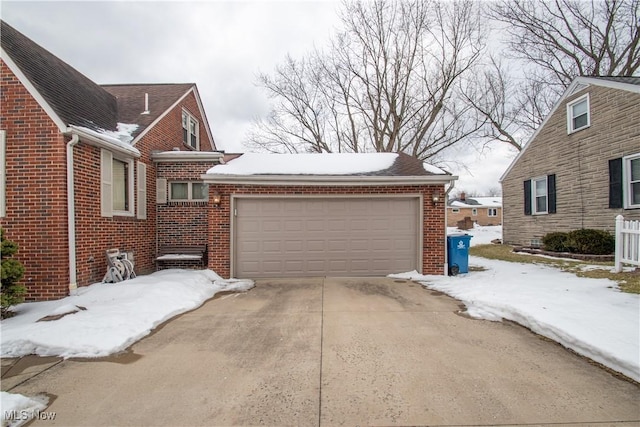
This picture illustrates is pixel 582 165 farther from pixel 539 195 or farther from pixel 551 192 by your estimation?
pixel 539 195

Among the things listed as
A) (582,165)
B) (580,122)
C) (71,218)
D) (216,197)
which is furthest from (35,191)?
(580,122)

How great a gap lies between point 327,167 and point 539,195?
1022 centimetres

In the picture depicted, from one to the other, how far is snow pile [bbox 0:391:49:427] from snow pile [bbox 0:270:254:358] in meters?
0.85

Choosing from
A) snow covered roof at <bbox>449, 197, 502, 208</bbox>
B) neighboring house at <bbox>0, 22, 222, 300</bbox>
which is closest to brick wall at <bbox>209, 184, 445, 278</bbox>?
neighboring house at <bbox>0, 22, 222, 300</bbox>

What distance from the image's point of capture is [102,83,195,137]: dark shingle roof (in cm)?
934

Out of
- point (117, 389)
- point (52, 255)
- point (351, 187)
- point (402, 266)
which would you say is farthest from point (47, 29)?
point (402, 266)

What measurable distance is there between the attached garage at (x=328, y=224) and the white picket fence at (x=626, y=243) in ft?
12.1

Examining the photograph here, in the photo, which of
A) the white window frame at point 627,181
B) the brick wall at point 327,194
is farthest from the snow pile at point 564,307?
the white window frame at point 627,181

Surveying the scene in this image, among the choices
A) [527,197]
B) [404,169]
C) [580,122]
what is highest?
[580,122]

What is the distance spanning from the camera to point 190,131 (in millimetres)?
12297

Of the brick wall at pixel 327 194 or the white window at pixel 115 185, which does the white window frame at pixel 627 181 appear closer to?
the brick wall at pixel 327 194

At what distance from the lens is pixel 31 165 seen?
5828 mm

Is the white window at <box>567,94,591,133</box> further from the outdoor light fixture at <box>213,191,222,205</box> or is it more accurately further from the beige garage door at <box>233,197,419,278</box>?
the outdoor light fixture at <box>213,191,222,205</box>

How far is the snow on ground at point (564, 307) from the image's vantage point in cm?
339
